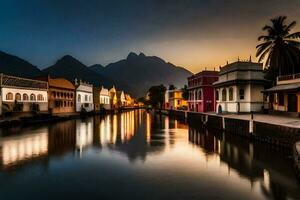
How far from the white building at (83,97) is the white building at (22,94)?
20.7m

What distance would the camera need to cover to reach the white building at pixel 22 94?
2286 inches

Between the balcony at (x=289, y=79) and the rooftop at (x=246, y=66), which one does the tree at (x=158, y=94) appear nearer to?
the rooftop at (x=246, y=66)

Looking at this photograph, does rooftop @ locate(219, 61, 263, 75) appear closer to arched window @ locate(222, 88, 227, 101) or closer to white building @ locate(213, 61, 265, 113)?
white building @ locate(213, 61, 265, 113)

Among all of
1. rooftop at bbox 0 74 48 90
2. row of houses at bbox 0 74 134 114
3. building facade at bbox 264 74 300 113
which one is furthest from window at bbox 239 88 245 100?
rooftop at bbox 0 74 48 90

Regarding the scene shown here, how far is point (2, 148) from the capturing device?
92.2 ft

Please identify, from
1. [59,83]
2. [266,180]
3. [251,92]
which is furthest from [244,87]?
[59,83]

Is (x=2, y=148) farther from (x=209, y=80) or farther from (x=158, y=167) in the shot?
(x=209, y=80)

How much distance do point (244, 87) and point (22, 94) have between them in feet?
162

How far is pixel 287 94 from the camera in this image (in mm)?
41562

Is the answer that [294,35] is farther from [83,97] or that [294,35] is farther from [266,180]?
[83,97]

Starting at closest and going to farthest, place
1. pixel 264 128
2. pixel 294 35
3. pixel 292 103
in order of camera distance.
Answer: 1. pixel 264 128
2. pixel 292 103
3. pixel 294 35

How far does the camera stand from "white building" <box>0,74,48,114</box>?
190 feet

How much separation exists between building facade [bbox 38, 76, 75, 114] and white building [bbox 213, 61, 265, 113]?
1853 inches

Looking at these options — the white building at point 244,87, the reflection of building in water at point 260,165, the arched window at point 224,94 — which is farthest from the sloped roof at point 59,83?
the reflection of building in water at point 260,165
